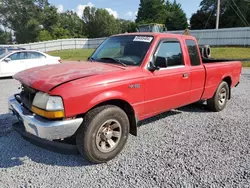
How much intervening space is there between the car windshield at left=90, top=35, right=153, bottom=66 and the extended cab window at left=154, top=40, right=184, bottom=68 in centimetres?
25

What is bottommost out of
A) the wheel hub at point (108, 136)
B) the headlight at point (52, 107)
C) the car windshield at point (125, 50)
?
the wheel hub at point (108, 136)

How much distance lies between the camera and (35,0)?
66.3 meters

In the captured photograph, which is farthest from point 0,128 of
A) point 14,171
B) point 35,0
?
point 35,0

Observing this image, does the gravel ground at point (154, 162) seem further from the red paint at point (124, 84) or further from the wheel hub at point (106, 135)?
the red paint at point (124, 84)

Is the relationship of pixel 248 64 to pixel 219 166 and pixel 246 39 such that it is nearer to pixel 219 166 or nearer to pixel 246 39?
pixel 246 39

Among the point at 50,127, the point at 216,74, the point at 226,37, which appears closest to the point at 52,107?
the point at 50,127

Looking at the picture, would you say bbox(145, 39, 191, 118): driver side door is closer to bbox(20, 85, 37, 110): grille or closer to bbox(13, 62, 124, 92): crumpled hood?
bbox(13, 62, 124, 92): crumpled hood

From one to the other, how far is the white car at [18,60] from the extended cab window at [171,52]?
8776mm

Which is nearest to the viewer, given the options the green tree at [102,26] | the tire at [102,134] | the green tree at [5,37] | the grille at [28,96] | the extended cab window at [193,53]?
the tire at [102,134]

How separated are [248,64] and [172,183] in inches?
548

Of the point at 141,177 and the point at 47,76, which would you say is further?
the point at 47,76

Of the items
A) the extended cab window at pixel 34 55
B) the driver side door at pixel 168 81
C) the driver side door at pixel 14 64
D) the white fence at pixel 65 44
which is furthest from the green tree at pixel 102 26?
the driver side door at pixel 168 81

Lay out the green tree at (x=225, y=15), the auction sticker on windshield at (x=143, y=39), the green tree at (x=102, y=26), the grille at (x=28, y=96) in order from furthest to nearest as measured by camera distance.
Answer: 1. the green tree at (x=102, y=26)
2. the green tree at (x=225, y=15)
3. the auction sticker on windshield at (x=143, y=39)
4. the grille at (x=28, y=96)

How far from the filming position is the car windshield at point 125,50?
3801mm
